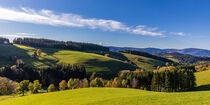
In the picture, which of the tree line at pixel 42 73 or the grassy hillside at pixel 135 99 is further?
the tree line at pixel 42 73

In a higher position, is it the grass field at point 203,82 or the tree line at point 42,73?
the grass field at point 203,82

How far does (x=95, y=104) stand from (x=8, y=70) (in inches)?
4773

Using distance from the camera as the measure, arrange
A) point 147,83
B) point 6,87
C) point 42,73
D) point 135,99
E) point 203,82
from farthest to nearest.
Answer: point 42,73 → point 147,83 → point 6,87 → point 203,82 → point 135,99

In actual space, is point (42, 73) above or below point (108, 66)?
below

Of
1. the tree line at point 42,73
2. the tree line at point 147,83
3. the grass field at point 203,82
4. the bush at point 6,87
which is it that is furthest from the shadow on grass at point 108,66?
the grass field at point 203,82

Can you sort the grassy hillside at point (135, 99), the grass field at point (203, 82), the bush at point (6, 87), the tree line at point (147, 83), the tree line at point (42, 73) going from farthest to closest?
the tree line at point (42, 73), the bush at point (6, 87), the tree line at point (147, 83), the grass field at point (203, 82), the grassy hillside at point (135, 99)

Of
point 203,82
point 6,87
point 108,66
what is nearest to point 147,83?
point 203,82

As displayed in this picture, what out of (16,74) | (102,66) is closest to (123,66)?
(102,66)

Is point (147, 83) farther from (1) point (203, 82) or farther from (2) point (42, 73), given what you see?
(2) point (42, 73)

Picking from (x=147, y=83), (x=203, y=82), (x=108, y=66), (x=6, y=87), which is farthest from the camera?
(x=108, y=66)

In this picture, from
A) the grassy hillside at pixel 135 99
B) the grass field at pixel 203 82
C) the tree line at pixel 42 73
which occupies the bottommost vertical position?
the tree line at pixel 42 73

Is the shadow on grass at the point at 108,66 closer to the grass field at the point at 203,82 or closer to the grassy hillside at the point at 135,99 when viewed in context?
the grass field at the point at 203,82

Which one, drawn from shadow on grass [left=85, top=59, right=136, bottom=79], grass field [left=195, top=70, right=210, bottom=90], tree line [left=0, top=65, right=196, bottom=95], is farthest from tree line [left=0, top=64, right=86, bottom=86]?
grass field [left=195, top=70, right=210, bottom=90]

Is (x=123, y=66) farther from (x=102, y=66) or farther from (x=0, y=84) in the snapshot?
(x=0, y=84)
